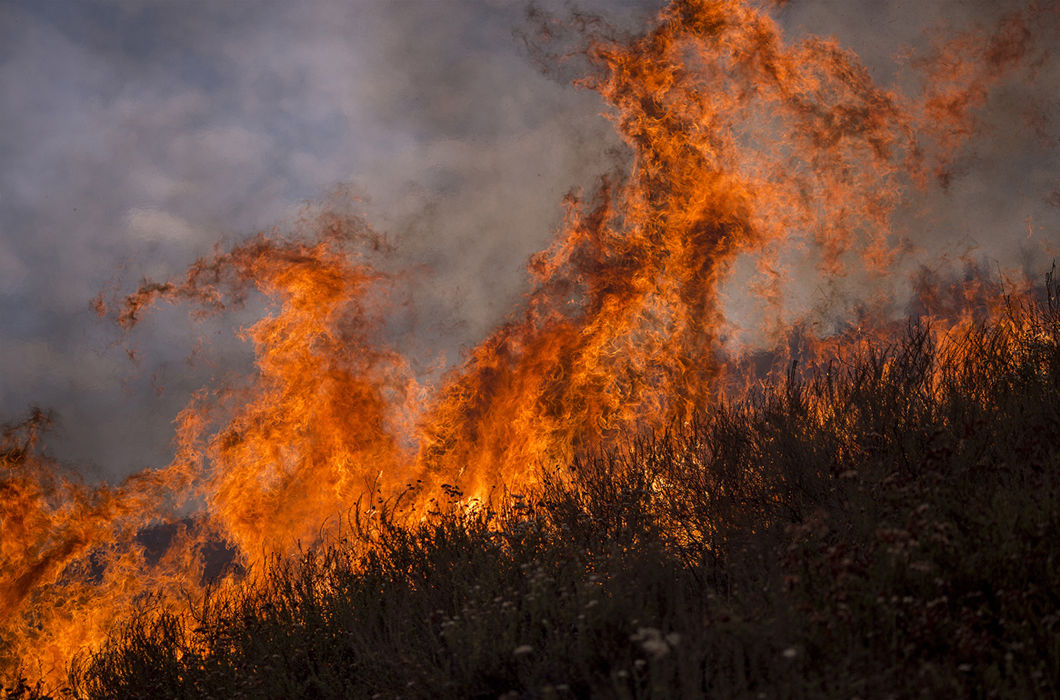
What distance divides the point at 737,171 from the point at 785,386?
563cm

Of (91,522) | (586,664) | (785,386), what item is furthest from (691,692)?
(91,522)

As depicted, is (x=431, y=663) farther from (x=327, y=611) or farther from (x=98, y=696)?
(x=98, y=696)

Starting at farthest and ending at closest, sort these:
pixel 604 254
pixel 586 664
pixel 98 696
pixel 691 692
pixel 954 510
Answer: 1. pixel 604 254
2. pixel 98 696
3. pixel 954 510
4. pixel 586 664
5. pixel 691 692

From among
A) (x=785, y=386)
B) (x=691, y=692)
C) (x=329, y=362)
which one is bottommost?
(x=691, y=692)

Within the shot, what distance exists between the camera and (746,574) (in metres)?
4.34

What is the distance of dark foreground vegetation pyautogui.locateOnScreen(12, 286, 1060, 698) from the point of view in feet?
10.6

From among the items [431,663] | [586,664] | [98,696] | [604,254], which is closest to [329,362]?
[604,254]

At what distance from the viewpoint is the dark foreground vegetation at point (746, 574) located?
3.23 m

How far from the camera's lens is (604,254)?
40.6 feet

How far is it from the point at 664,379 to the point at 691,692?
29.1 feet

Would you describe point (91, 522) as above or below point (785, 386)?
above

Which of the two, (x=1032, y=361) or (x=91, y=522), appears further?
(x=91, y=522)

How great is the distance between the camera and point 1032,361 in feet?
21.4

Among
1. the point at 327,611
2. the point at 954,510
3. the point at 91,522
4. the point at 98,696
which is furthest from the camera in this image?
the point at 91,522
